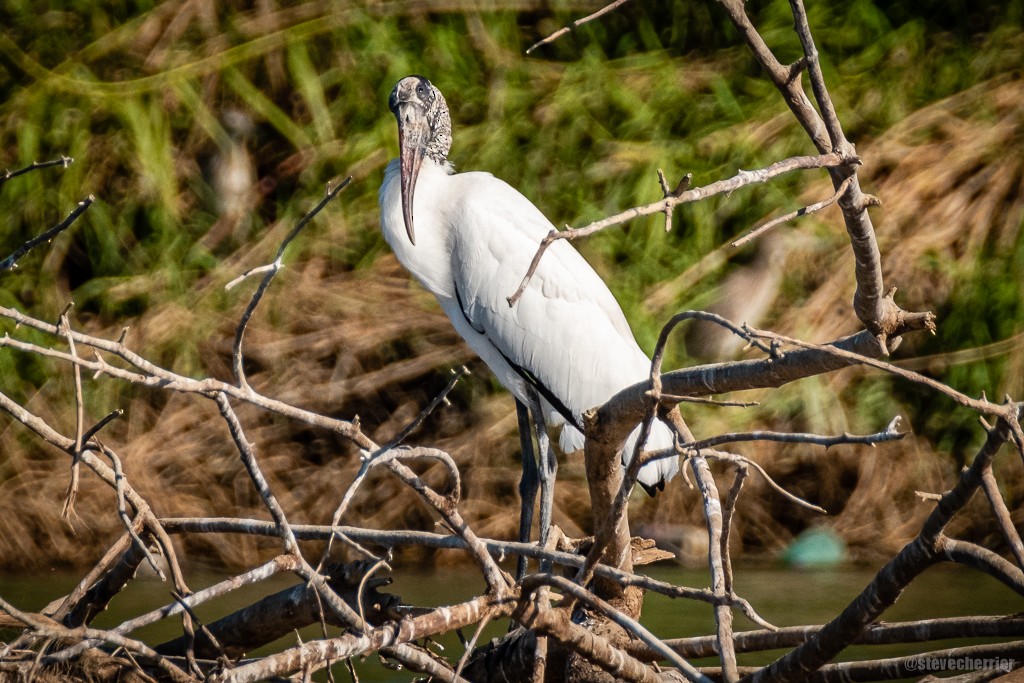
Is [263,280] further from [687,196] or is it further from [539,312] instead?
[539,312]

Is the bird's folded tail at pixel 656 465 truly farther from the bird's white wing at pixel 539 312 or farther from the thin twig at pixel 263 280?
the thin twig at pixel 263 280

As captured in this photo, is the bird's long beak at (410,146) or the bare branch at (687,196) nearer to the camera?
the bare branch at (687,196)

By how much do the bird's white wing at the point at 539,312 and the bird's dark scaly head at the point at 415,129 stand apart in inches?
5.0

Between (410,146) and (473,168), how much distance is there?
5.37 feet

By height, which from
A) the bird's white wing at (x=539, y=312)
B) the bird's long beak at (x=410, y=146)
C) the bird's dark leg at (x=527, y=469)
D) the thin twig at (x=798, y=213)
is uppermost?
the thin twig at (x=798, y=213)

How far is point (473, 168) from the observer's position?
459 centimetres

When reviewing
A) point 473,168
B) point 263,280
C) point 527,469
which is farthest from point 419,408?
point 263,280

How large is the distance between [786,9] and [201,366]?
2425 millimetres

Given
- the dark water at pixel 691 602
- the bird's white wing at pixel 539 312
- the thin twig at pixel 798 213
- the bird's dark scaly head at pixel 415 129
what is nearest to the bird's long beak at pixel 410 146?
the bird's dark scaly head at pixel 415 129

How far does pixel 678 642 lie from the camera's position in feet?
7.20

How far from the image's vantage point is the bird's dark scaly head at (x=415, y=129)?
9.57 ft

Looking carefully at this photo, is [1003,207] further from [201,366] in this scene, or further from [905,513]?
[201,366]

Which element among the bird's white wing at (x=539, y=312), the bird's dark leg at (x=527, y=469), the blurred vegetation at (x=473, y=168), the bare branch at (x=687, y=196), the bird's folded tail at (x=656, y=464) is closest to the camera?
the bare branch at (x=687, y=196)

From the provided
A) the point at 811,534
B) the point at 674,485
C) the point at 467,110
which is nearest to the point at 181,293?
the point at 467,110
